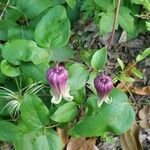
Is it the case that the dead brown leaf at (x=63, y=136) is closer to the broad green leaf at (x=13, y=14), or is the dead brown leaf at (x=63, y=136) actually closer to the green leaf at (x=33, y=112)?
the green leaf at (x=33, y=112)

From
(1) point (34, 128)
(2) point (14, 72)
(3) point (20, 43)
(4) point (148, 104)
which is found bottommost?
(4) point (148, 104)

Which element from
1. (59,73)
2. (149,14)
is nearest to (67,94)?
(59,73)

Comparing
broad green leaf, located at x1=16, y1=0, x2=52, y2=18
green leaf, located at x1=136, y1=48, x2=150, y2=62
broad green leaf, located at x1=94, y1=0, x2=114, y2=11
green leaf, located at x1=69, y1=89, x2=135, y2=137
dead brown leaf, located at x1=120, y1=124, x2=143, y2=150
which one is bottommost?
dead brown leaf, located at x1=120, y1=124, x2=143, y2=150

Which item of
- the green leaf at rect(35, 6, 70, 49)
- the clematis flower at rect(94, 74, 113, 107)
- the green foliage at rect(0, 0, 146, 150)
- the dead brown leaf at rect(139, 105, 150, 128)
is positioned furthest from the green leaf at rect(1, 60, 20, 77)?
the dead brown leaf at rect(139, 105, 150, 128)

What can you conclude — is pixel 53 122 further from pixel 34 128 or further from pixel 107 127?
pixel 107 127

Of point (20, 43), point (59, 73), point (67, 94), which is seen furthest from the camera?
point (20, 43)

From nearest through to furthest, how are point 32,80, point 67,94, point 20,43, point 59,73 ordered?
point 59,73, point 67,94, point 20,43, point 32,80

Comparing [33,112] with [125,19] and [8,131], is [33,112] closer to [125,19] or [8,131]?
[8,131]

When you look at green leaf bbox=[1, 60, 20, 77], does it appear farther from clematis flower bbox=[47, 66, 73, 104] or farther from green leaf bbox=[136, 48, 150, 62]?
green leaf bbox=[136, 48, 150, 62]
